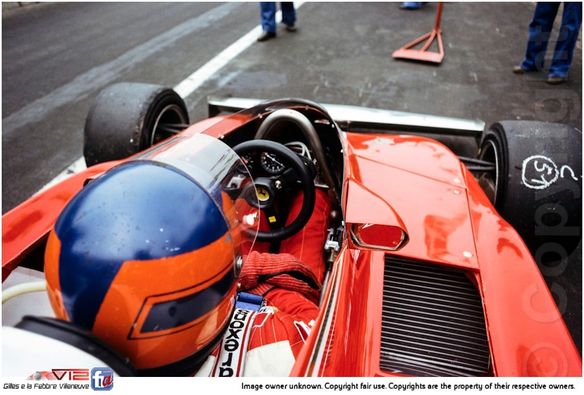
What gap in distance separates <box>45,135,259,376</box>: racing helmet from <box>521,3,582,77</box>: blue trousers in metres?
4.82

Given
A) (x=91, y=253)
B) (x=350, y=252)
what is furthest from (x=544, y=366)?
(x=91, y=253)

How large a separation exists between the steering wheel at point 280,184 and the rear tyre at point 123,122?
1.13 metres

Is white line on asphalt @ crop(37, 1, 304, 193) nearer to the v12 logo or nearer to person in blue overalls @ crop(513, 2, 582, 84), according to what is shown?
the v12 logo

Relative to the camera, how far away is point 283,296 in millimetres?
1710

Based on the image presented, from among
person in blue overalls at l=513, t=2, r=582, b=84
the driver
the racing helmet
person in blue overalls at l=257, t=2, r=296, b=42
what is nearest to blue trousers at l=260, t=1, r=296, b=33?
person in blue overalls at l=257, t=2, r=296, b=42

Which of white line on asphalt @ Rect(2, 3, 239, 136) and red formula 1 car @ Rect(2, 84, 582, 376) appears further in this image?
white line on asphalt @ Rect(2, 3, 239, 136)

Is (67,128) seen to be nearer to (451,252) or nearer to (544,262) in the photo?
(451,252)

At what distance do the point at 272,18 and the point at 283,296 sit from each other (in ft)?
16.9

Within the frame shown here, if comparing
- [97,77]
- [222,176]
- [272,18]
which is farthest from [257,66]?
[222,176]

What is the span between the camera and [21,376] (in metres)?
0.90

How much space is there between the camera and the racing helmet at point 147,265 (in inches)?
39.2

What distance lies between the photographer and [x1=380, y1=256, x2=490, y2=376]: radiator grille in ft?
4.90

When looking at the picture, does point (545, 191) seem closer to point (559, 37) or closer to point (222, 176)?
point (222, 176)

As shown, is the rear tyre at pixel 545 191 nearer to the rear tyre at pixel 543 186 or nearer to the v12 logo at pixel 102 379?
the rear tyre at pixel 543 186
